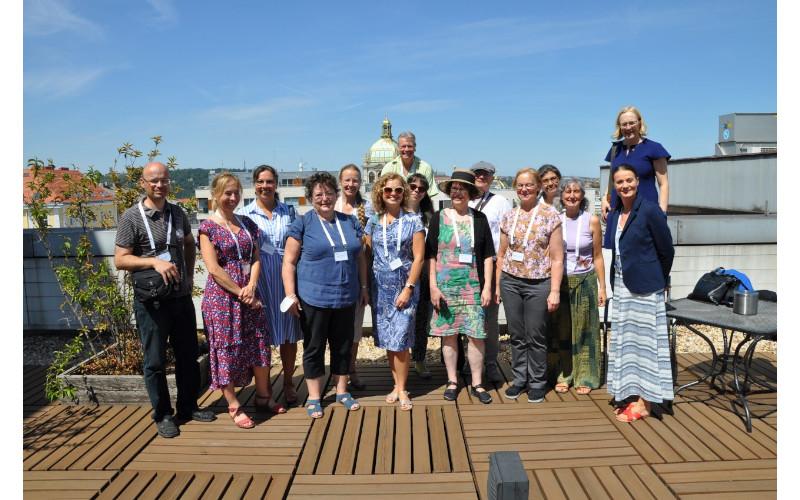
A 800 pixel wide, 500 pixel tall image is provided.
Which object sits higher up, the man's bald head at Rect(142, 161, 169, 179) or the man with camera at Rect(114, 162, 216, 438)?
the man's bald head at Rect(142, 161, 169, 179)

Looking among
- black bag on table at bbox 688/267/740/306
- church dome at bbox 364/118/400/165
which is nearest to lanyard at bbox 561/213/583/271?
black bag on table at bbox 688/267/740/306

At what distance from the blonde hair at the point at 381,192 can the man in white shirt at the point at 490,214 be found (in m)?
0.70

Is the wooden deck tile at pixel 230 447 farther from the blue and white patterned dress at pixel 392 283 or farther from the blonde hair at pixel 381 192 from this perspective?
the blonde hair at pixel 381 192

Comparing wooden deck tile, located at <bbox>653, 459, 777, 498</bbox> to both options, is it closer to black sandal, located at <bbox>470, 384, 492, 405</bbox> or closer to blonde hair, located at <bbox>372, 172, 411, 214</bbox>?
black sandal, located at <bbox>470, 384, 492, 405</bbox>

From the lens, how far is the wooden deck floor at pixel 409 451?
9.18 ft

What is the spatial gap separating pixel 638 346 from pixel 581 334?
490 mm

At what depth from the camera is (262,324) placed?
3609 mm

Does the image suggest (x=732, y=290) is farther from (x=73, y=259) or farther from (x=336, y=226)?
(x=73, y=259)

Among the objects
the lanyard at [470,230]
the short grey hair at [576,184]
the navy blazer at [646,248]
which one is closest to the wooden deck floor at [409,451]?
the navy blazer at [646,248]

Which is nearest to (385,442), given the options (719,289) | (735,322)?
(735,322)

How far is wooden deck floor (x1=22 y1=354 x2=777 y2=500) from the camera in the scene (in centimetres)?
280

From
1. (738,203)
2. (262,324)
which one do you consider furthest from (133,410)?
(738,203)

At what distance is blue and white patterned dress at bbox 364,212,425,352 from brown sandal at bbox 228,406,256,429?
103 cm

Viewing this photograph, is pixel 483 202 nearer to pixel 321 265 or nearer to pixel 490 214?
pixel 490 214
